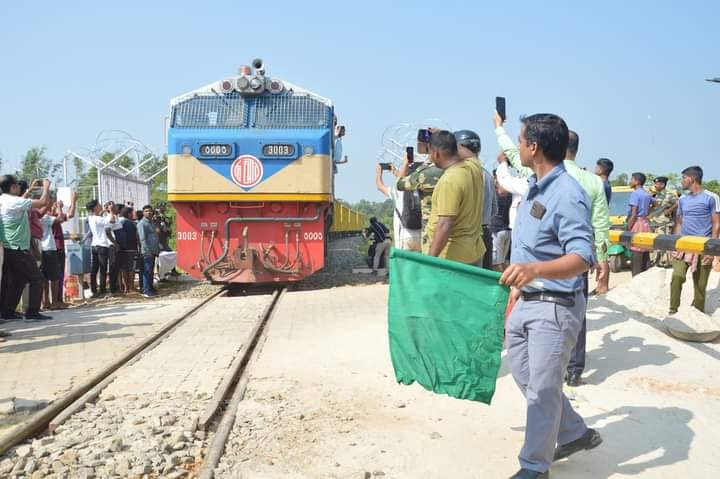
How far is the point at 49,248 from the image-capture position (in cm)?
1100

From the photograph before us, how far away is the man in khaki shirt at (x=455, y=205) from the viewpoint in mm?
4977

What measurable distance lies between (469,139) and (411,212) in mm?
2011

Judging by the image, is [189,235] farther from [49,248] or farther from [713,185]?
[713,185]

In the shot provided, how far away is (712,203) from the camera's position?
8289 millimetres

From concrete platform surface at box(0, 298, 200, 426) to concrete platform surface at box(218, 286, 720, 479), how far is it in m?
1.72

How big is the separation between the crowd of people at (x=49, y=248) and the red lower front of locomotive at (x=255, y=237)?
1.42 m

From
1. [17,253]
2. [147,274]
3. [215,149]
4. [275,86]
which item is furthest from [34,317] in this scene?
[275,86]

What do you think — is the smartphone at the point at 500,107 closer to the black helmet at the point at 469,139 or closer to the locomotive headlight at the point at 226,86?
the black helmet at the point at 469,139

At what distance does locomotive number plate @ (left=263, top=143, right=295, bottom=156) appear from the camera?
40.7 ft

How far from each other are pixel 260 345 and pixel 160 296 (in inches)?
252

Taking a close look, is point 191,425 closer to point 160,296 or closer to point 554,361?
point 554,361

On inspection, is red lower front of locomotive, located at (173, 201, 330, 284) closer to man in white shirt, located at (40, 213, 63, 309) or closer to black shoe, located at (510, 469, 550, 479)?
man in white shirt, located at (40, 213, 63, 309)

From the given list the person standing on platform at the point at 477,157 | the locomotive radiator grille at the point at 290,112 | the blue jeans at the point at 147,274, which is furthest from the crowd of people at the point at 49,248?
the person standing on platform at the point at 477,157

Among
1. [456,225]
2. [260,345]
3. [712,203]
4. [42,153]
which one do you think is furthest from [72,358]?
[42,153]
